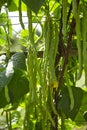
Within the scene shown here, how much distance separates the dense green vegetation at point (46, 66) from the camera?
2.58ft

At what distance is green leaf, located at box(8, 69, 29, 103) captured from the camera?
95 centimetres

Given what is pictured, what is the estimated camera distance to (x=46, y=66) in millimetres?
797

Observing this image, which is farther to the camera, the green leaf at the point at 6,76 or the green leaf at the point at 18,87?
the green leaf at the point at 18,87

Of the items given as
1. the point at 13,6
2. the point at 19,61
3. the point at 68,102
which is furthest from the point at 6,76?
the point at 13,6

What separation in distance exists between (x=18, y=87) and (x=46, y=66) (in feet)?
0.59

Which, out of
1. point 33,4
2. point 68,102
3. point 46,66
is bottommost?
point 68,102

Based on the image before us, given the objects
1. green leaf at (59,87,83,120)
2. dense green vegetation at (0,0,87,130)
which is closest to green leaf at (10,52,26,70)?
dense green vegetation at (0,0,87,130)

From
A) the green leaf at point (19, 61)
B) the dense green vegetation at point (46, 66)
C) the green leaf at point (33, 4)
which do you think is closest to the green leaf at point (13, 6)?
the dense green vegetation at point (46, 66)

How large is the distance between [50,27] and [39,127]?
354mm

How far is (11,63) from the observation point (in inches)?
36.3

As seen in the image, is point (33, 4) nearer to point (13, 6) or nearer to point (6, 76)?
point (6, 76)

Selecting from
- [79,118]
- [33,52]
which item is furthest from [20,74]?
[79,118]

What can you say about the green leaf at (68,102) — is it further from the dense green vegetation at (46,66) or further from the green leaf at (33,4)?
the green leaf at (33,4)

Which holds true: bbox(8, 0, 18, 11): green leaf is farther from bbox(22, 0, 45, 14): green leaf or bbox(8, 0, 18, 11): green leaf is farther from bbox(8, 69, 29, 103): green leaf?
bbox(22, 0, 45, 14): green leaf
